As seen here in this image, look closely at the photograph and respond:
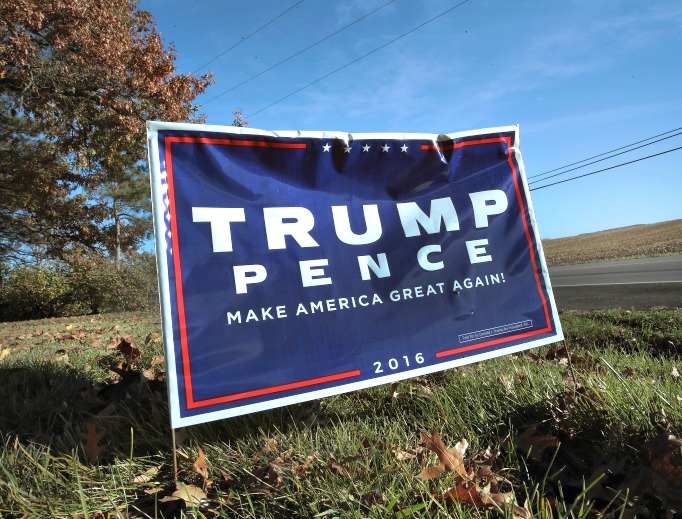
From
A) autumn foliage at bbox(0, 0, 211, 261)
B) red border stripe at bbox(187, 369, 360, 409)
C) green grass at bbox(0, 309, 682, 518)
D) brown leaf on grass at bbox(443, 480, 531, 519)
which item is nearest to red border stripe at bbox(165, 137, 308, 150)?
red border stripe at bbox(187, 369, 360, 409)

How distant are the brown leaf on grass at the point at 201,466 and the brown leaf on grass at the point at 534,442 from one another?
144 cm

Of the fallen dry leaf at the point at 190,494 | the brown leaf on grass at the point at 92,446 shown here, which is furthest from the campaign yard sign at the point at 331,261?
the brown leaf on grass at the point at 92,446

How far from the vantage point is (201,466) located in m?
2.12

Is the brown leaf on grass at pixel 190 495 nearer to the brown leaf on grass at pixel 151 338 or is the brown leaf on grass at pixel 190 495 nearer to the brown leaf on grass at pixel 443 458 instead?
the brown leaf on grass at pixel 443 458

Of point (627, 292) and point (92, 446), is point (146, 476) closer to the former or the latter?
point (92, 446)

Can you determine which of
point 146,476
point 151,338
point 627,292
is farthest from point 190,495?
point 627,292

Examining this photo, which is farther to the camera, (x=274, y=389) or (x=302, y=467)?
(x=274, y=389)

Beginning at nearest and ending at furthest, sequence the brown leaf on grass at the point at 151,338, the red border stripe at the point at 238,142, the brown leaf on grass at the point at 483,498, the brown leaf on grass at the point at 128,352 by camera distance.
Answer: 1. the brown leaf on grass at the point at 483,498
2. the red border stripe at the point at 238,142
3. the brown leaf on grass at the point at 128,352
4. the brown leaf on grass at the point at 151,338

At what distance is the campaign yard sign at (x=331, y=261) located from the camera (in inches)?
91.0

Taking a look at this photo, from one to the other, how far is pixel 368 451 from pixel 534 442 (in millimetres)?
792

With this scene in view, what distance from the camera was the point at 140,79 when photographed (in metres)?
12.5

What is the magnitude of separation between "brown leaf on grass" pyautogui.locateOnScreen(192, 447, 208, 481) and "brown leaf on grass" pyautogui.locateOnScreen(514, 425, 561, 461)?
4.73 ft

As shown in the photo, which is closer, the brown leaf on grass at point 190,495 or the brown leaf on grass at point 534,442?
the brown leaf on grass at point 190,495

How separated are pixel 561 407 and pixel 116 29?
14.0 meters
